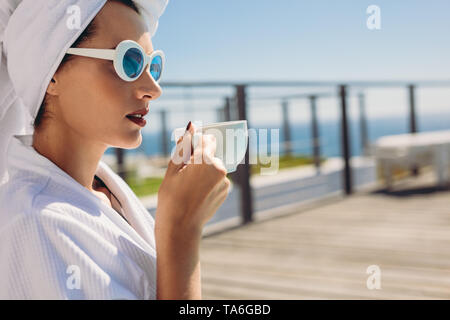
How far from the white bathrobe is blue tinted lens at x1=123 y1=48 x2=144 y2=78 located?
0.73ft

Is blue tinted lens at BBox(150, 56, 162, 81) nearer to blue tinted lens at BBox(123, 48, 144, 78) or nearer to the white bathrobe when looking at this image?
blue tinted lens at BBox(123, 48, 144, 78)

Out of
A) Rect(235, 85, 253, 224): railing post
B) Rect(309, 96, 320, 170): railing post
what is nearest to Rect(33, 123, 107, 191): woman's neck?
Rect(235, 85, 253, 224): railing post

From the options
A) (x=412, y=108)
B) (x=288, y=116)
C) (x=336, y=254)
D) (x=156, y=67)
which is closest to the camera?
(x=156, y=67)

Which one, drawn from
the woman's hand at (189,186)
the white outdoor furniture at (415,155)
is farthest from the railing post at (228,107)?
the woman's hand at (189,186)

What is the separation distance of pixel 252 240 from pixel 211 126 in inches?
111

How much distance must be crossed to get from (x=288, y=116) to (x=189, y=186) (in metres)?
6.34

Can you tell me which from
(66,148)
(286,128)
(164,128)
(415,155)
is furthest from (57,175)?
(286,128)

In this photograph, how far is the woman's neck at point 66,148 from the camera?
96 centimetres

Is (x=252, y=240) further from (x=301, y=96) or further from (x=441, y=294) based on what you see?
(x=301, y=96)

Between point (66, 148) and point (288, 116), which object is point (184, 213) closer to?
point (66, 148)

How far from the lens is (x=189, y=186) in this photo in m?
0.84

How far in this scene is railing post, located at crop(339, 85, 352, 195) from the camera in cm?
547

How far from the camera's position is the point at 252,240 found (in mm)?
3629

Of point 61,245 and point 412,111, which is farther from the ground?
point 412,111
